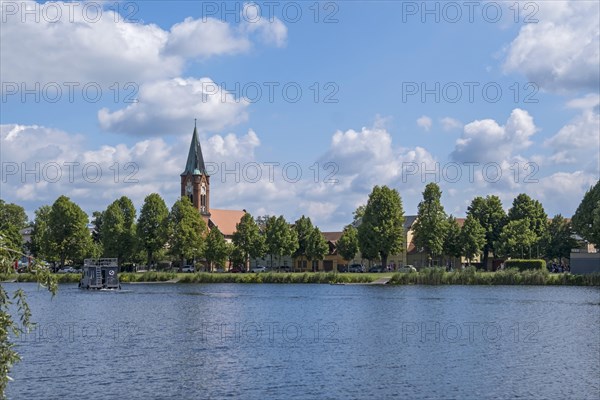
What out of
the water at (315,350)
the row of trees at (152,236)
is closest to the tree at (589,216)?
the water at (315,350)

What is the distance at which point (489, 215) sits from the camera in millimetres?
149875

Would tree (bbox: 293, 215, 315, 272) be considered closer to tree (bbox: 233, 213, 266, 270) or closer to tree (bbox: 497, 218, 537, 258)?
A: tree (bbox: 233, 213, 266, 270)

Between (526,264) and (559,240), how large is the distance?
29806 mm

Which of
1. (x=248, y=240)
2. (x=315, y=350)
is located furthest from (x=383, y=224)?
(x=315, y=350)

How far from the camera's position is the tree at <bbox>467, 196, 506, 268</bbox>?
148 metres

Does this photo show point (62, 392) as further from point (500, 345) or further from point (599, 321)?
point (599, 321)

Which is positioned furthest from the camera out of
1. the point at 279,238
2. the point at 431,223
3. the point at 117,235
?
the point at 279,238

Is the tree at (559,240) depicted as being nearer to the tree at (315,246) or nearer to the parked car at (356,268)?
the parked car at (356,268)

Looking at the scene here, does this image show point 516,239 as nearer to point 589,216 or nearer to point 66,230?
point 589,216

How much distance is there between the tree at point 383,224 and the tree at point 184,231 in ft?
101

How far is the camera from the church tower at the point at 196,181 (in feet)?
641

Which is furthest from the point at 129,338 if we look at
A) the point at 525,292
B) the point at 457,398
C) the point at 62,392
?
the point at 525,292

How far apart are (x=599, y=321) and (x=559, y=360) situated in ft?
68.2

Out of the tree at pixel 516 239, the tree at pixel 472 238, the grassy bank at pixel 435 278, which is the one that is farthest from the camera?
the tree at pixel 472 238
